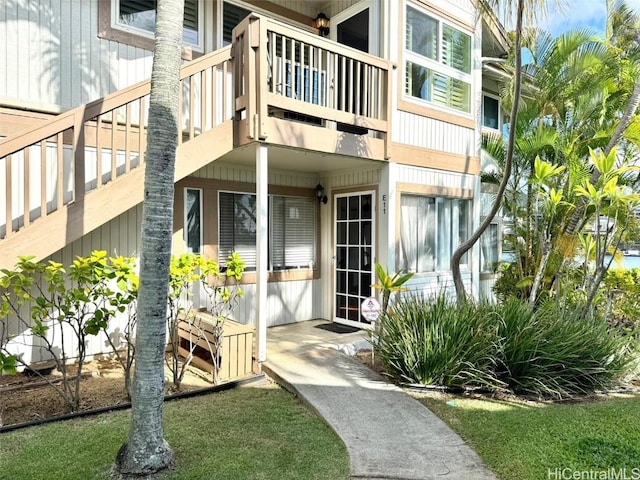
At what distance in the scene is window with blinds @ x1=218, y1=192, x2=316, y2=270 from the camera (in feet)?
23.7

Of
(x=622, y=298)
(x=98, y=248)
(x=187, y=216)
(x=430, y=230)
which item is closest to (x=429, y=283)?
(x=430, y=230)

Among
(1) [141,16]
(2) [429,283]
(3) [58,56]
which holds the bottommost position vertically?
(2) [429,283]

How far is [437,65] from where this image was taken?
8.18 meters

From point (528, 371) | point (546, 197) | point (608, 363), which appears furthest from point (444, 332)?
point (546, 197)

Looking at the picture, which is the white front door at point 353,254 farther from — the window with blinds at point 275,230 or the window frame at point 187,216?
the window frame at point 187,216

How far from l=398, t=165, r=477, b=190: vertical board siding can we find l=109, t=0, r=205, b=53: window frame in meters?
3.84

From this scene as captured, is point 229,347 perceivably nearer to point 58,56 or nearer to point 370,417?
point 370,417

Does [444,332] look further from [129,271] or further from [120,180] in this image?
[120,180]

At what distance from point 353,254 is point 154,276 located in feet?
17.0

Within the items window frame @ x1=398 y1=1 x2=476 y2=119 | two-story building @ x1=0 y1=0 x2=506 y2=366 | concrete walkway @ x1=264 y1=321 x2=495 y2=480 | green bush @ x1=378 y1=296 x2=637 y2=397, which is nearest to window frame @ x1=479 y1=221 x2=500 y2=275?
two-story building @ x1=0 y1=0 x2=506 y2=366

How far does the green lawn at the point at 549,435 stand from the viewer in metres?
3.31

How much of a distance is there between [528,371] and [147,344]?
4.25 meters

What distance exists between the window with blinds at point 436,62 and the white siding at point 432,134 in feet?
1.43

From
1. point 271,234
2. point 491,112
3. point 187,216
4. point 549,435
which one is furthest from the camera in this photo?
point 491,112
